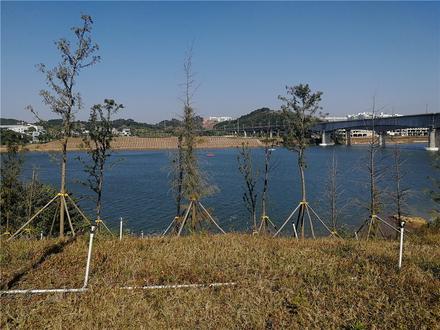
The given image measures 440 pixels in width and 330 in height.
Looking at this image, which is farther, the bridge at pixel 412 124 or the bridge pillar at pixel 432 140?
the bridge pillar at pixel 432 140

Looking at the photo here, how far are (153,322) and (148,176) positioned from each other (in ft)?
151

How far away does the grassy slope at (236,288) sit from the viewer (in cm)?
489

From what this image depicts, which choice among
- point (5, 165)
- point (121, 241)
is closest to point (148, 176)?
point (5, 165)

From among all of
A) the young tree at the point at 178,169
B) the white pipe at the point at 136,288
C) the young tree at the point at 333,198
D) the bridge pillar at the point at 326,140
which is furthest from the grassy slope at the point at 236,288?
the bridge pillar at the point at 326,140

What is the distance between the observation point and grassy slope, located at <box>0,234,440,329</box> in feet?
16.0

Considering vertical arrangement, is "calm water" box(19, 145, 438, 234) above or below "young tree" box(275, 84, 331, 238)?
below

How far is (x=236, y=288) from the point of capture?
19.8 feet

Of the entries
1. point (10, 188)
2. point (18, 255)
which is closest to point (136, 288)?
point (18, 255)

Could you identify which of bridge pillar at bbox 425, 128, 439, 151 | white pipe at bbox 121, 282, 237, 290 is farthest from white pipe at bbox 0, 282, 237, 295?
bridge pillar at bbox 425, 128, 439, 151

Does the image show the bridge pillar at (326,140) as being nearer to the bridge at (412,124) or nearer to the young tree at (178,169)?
the bridge at (412,124)

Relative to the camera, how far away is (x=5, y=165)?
843 inches

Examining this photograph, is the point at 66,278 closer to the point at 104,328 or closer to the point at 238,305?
the point at 104,328

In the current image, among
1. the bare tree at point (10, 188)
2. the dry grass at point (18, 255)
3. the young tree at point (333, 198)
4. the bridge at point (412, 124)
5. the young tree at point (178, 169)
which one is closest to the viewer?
the dry grass at point (18, 255)

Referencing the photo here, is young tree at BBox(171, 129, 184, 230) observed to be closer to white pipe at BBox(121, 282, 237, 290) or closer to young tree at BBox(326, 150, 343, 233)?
young tree at BBox(326, 150, 343, 233)
